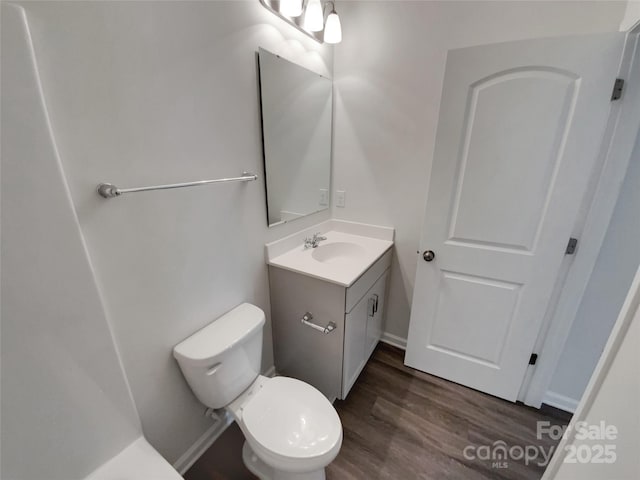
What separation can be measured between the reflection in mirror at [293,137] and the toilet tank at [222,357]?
578mm

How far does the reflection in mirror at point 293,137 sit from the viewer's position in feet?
4.47

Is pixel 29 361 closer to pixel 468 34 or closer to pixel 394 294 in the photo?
pixel 394 294

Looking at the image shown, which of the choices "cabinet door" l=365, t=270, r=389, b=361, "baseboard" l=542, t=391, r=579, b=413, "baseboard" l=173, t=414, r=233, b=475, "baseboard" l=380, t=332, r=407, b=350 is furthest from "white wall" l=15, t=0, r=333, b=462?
"baseboard" l=542, t=391, r=579, b=413

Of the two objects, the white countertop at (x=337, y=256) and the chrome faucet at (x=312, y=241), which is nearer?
the white countertop at (x=337, y=256)

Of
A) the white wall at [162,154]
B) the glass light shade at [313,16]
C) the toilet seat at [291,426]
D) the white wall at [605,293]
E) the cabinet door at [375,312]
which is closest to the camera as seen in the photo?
the white wall at [162,154]

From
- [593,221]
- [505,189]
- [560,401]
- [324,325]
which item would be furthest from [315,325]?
[560,401]

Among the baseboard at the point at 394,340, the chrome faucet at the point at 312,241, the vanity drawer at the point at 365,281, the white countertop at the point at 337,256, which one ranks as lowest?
the baseboard at the point at 394,340

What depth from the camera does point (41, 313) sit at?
2.20 feet

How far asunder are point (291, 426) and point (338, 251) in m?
1.10

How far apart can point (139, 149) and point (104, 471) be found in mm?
1047

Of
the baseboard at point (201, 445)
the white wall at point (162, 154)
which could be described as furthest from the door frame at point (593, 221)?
the baseboard at point (201, 445)

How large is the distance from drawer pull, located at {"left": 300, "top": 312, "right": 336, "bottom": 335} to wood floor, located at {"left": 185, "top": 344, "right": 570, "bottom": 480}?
567 mm

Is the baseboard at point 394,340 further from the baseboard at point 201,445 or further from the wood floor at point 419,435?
the baseboard at point 201,445

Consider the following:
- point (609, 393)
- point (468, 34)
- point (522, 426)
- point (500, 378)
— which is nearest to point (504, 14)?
point (468, 34)
